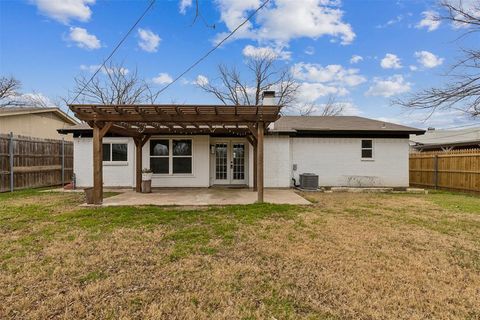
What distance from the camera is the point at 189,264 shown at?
3.93 metres

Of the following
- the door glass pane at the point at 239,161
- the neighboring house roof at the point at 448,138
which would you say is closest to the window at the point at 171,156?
the door glass pane at the point at 239,161

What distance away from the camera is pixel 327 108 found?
1271 inches

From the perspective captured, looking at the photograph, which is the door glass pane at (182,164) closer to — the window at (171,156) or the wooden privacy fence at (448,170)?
the window at (171,156)

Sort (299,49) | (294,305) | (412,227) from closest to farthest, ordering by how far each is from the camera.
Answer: (294,305) → (412,227) → (299,49)

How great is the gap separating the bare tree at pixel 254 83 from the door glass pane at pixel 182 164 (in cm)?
1542

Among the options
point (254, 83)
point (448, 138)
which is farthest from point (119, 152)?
point (448, 138)

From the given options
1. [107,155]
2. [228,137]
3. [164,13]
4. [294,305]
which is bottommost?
[294,305]

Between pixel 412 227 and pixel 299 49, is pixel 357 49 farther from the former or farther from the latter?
pixel 412 227

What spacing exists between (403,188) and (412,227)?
314 inches

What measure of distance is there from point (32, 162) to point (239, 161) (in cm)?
919

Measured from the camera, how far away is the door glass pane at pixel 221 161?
13.4 metres

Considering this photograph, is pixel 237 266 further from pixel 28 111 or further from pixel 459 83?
pixel 28 111

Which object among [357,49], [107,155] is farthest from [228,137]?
[357,49]

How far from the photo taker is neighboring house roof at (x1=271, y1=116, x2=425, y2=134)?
12828 millimetres
